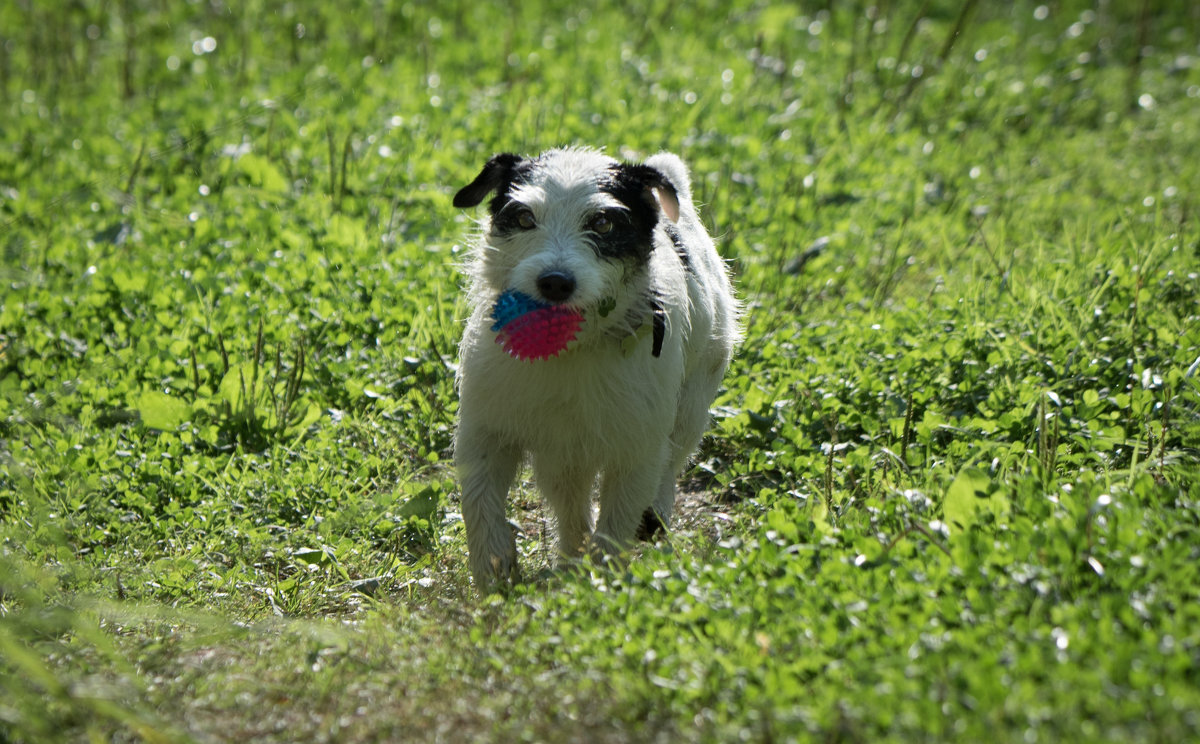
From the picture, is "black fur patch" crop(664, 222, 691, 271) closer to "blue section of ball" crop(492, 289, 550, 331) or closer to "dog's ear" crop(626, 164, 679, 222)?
"dog's ear" crop(626, 164, 679, 222)

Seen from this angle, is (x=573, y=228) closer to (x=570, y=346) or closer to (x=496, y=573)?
(x=570, y=346)

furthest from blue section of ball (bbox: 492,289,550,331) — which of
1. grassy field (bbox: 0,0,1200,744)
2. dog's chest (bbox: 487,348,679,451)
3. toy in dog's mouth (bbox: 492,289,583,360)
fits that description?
grassy field (bbox: 0,0,1200,744)

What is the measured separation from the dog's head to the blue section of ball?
31mm

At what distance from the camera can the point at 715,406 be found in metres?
5.50

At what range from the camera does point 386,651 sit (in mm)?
3326

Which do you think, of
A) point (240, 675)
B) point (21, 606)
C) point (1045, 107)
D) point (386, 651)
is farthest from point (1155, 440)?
point (1045, 107)

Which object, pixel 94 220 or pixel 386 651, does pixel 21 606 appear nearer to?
pixel 386 651

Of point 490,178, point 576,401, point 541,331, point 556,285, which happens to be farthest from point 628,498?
point 490,178

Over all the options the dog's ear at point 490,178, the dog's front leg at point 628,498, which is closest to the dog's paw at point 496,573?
the dog's front leg at point 628,498

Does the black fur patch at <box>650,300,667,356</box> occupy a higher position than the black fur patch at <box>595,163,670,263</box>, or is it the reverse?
the black fur patch at <box>595,163,670,263</box>

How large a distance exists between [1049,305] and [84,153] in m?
6.52

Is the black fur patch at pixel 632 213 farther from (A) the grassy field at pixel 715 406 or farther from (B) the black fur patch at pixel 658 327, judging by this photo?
(A) the grassy field at pixel 715 406

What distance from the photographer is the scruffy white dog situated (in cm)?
392

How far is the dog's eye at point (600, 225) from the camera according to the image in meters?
4.03
